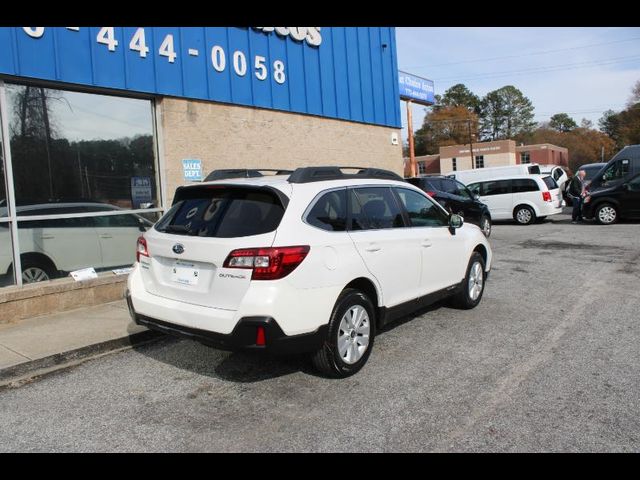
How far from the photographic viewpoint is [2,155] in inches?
254

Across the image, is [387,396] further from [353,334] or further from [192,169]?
[192,169]

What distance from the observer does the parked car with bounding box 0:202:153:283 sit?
6.63 metres

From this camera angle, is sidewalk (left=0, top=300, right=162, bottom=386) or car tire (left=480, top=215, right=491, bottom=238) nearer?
sidewalk (left=0, top=300, right=162, bottom=386)

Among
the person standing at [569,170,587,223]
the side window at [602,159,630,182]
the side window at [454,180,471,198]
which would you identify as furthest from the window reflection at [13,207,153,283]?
the side window at [602,159,630,182]

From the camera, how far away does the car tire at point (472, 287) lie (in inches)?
244

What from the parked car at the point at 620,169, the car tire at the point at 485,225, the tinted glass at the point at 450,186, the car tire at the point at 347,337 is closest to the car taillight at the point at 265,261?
the car tire at the point at 347,337

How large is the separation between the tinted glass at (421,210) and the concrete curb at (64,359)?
2.98 meters

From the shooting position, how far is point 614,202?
15844 mm

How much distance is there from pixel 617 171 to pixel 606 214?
2.65 metres

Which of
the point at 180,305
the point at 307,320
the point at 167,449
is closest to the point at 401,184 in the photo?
the point at 307,320

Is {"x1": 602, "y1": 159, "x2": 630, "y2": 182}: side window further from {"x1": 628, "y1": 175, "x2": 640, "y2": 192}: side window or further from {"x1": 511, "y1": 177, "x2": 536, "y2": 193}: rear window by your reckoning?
{"x1": 511, "y1": 177, "x2": 536, "y2": 193}: rear window

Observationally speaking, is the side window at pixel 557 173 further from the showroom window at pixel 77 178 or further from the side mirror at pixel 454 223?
the showroom window at pixel 77 178

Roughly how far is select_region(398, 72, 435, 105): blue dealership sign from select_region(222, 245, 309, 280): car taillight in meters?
26.1
